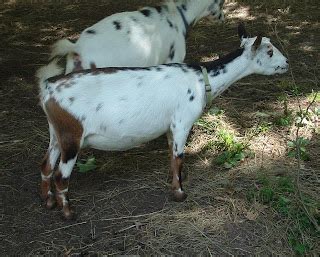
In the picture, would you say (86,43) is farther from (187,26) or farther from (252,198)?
(252,198)

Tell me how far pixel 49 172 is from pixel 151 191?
0.85 meters

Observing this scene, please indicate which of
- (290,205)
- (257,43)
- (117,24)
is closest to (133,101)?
(257,43)

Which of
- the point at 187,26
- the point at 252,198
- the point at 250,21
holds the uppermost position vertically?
the point at 187,26

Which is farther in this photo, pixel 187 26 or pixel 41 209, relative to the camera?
pixel 187 26

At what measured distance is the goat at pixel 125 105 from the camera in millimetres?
3578

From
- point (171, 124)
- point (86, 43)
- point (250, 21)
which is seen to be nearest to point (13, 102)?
point (86, 43)

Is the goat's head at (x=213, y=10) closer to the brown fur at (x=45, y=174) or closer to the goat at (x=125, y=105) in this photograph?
the goat at (x=125, y=105)

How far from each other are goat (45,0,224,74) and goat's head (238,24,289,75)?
2.86ft

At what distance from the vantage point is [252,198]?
4.01m

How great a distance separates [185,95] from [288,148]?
1376mm

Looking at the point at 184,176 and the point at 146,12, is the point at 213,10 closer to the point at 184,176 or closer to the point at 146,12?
the point at 146,12

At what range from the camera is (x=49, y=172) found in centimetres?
397

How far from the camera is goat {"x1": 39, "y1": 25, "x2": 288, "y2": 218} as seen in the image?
11.7 feet

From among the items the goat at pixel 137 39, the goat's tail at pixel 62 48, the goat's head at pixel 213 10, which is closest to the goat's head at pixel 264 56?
the goat at pixel 137 39
